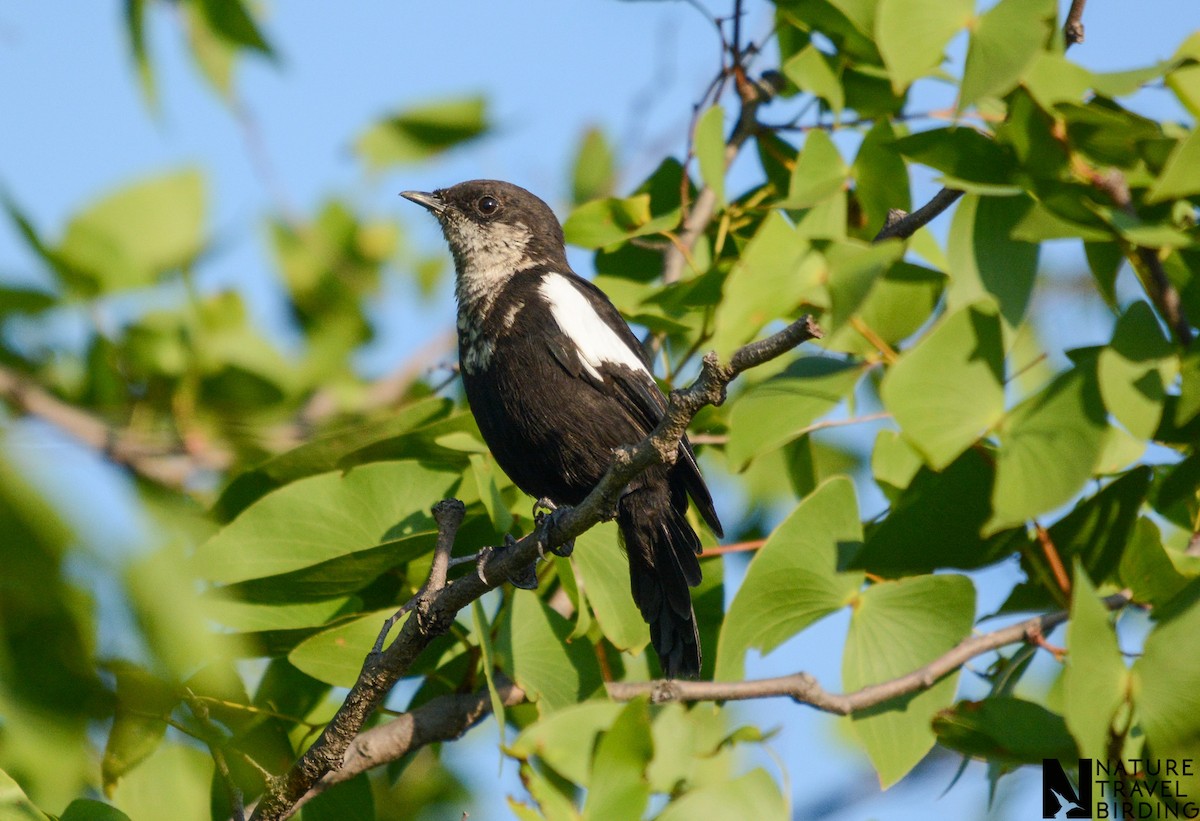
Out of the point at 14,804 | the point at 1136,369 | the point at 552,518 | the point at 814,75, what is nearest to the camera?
the point at 14,804

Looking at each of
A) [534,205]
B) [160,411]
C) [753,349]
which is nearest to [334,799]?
[160,411]

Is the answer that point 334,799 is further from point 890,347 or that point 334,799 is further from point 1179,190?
point 1179,190

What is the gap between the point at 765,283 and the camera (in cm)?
277

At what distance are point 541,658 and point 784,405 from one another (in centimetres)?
108

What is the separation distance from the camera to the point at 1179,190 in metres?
2.34

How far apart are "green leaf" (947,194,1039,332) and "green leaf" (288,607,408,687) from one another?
1.75 m

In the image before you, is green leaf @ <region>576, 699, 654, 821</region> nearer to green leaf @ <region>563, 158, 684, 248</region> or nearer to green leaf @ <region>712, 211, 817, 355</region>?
green leaf @ <region>712, 211, 817, 355</region>

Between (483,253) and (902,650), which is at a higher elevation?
(483,253)

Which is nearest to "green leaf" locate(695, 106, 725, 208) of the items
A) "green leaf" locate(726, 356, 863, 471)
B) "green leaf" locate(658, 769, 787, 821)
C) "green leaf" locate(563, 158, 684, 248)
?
"green leaf" locate(563, 158, 684, 248)

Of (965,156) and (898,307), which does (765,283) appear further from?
(965,156)

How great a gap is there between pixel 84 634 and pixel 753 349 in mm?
1605

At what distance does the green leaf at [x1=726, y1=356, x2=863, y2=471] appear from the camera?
9.68 feet

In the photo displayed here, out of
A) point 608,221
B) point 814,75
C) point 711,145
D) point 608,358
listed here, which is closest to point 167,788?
point 608,358

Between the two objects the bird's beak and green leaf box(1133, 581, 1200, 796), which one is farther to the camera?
the bird's beak
